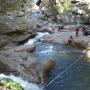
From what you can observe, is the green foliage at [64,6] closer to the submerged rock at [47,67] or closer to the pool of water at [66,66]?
the pool of water at [66,66]

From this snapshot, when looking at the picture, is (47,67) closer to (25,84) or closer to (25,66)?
(25,66)

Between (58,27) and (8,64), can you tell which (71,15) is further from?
(8,64)

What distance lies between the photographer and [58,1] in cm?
Answer: 7012

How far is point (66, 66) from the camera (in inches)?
1314

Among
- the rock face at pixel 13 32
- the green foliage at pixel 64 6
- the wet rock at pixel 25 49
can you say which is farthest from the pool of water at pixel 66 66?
the green foliage at pixel 64 6

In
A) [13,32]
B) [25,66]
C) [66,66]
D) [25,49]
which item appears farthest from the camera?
[13,32]

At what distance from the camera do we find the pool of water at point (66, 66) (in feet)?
88.6

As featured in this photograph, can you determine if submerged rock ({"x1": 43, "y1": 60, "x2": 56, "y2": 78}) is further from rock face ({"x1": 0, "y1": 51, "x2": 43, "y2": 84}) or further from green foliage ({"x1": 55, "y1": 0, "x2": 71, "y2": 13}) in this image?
green foliage ({"x1": 55, "y1": 0, "x2": 71, "y2": 13})

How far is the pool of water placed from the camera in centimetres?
2702

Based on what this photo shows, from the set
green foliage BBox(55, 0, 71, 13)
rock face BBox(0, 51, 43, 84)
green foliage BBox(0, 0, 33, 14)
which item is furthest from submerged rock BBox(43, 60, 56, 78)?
green foliage BBox(55, 0, 71, 13)

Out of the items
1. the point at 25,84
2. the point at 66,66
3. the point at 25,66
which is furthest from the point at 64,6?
the point at 25,84

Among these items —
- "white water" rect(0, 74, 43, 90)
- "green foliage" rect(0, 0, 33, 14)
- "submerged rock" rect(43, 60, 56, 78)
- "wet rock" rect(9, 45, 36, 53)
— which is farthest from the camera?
"wet rock" rect(9, 45, 36, 53)

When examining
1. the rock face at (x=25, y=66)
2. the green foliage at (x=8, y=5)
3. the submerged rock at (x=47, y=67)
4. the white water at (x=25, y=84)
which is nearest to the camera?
the white water at (x=25, y=84)

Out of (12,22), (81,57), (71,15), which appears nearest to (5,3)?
(12,22)
